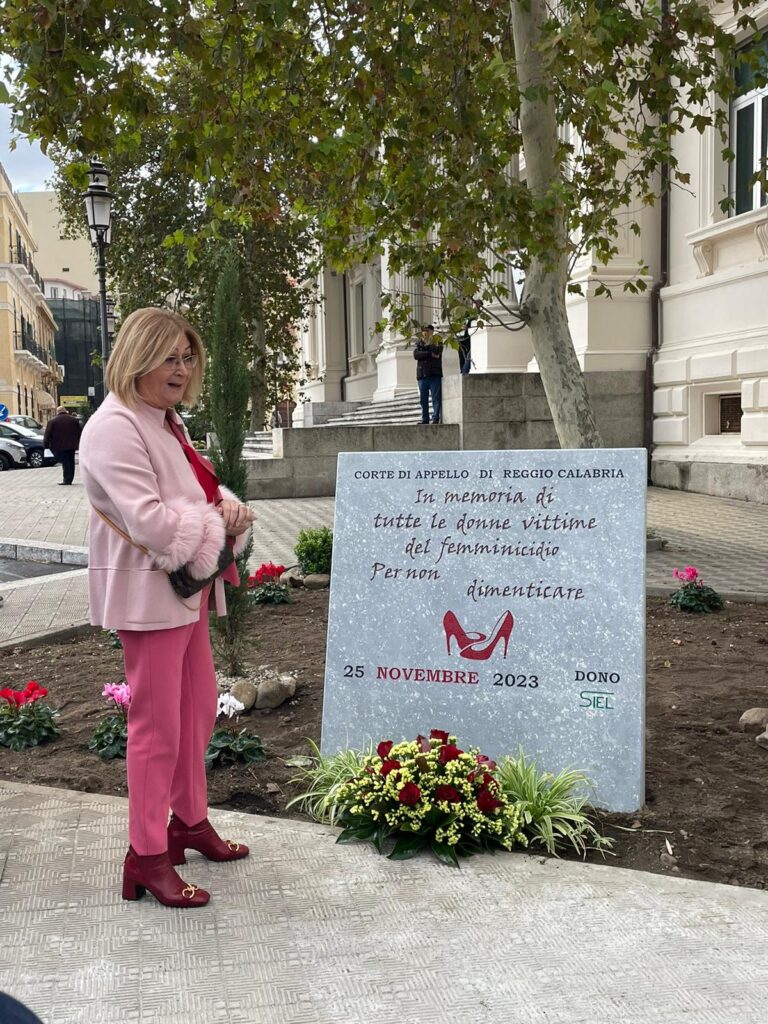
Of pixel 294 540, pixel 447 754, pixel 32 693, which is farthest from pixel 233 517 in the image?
pixel 294 540

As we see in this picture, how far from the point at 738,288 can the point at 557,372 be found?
6.51 meters

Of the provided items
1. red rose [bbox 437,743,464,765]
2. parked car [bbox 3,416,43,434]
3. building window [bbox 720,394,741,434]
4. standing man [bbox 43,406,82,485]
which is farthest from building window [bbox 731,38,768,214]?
parked car [bbox 3,416,43,434]

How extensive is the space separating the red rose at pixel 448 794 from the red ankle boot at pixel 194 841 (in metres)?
0.74

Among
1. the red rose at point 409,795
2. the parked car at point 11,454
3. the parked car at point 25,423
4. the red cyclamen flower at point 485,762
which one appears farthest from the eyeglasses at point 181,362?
the parked car at point 25,423

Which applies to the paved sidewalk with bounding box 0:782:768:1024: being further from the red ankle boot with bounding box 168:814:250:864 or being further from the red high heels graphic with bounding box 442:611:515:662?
the red high heels graphic with bounding box 442:611:515:662

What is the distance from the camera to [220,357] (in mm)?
5105

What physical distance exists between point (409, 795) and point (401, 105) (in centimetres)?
681

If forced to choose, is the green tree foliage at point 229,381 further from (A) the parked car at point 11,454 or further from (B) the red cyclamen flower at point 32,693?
(A) the parked car at point 11,454

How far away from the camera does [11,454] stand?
1284 inches

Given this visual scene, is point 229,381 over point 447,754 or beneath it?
over

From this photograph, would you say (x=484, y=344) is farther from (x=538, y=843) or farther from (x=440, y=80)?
(x=538, y=843)

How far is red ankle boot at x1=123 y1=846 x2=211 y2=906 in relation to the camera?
120 inches

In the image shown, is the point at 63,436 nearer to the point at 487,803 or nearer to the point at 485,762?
the point at 485,762

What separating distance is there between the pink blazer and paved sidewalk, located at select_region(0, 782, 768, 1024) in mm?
897
